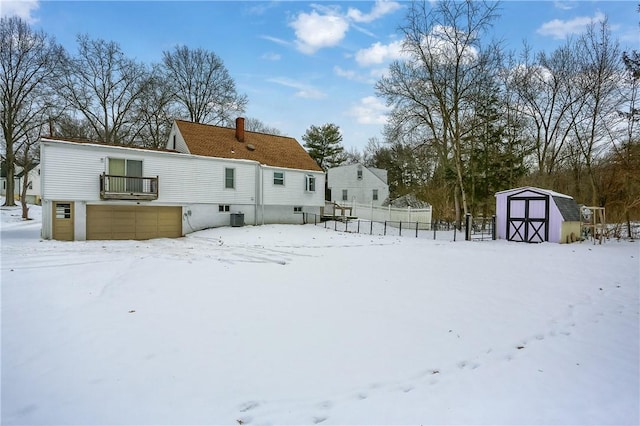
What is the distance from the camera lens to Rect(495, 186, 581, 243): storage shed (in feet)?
57.0

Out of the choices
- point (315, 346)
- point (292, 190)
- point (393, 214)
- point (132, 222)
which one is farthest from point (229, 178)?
point (315, 346)

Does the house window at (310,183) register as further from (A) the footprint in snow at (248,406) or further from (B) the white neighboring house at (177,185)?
(A) the footprint in snow at (248,406)

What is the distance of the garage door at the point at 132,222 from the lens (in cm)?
1694

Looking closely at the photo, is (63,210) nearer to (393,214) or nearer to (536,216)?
(393,214)

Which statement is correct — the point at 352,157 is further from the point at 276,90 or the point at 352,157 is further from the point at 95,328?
the point at 95,328

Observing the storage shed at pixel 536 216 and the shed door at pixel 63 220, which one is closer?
the shed door at pixel 63 220

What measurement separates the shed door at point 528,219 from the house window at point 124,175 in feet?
65.8

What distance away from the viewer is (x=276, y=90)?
21.4 meters

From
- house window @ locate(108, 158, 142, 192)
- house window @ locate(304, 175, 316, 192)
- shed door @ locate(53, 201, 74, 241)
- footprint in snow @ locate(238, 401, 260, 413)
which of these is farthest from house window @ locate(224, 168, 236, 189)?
footprint in snow @ locate(238, 401, 260, 413)

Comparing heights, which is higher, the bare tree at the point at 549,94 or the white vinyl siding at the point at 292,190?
the bare tree at the point at 549,94

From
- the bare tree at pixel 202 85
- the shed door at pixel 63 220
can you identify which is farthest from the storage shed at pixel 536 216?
the bare tree at pixel 202 85

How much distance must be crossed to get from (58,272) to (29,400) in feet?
22.0

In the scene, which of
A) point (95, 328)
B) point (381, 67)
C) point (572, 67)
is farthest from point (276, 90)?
point (572, 67)

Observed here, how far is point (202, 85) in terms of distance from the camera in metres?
32.5
